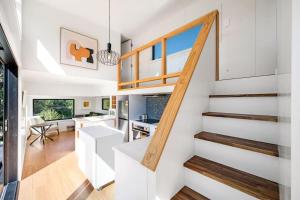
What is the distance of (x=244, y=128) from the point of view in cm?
110

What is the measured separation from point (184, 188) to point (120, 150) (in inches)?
22.0

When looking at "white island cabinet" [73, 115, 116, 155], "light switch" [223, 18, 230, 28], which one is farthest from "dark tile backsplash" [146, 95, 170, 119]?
"light switch" [223, 18, 230, 28]

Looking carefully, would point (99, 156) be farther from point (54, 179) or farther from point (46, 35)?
point (46, 35)

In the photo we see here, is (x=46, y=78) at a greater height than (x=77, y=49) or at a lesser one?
lesser

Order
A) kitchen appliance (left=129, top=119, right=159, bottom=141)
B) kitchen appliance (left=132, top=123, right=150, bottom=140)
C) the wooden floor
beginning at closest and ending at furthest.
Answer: the wooden floor < kitchen appliance (left=129, top=119, right=159, bottom=141) < kitchen appliance (left=132, top=123, right=150, bottom=140)

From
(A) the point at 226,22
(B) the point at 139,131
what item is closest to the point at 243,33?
(A) the point at 226,22

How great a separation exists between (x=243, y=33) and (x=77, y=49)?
342 cm

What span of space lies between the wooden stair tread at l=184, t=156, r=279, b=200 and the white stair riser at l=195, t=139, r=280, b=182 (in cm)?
3

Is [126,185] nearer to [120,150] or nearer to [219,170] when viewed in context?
[120,150]

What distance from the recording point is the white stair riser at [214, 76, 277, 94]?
1413mm

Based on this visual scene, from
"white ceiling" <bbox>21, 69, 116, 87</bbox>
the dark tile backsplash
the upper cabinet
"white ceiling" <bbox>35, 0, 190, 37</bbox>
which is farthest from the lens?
the dark tile backsplash

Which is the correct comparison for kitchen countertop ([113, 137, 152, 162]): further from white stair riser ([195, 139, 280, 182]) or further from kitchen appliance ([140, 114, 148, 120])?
kitchen appliance ([140, 114, 148, 120])

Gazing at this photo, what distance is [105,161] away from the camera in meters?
2.07

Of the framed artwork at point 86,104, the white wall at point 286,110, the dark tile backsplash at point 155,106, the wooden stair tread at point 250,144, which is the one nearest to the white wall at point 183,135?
the wooden stair tread at point 250,144
